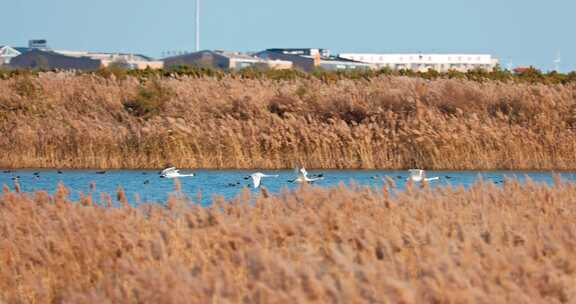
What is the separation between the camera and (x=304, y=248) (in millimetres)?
9891

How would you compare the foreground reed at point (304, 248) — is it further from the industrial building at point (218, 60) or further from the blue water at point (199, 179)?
the industrial building at point (218, 60)

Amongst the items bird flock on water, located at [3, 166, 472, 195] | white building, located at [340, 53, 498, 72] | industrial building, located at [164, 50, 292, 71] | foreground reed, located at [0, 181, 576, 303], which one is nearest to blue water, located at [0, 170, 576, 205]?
bird flock on water, located at [3, 166, 472, 195]

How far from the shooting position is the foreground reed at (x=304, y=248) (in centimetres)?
805

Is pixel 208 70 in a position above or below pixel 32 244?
above

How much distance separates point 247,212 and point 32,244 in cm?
226

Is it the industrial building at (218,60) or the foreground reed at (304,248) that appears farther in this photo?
the industrial building at (218,60)

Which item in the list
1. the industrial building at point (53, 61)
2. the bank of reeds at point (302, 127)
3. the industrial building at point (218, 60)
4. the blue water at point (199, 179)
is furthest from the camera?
the industrial building at point (218, 60)

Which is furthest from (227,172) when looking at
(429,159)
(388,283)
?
(388,283)

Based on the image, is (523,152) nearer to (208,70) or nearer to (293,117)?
(293,117)

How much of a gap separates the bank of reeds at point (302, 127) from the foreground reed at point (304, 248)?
12.7 metres

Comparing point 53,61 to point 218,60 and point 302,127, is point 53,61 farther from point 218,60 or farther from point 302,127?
point 302,127

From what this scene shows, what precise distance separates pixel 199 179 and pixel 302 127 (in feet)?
10.7

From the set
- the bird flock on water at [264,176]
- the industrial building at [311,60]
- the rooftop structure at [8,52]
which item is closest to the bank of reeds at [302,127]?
the bird flock on water at [264,176]

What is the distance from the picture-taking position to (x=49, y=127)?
29109mm
